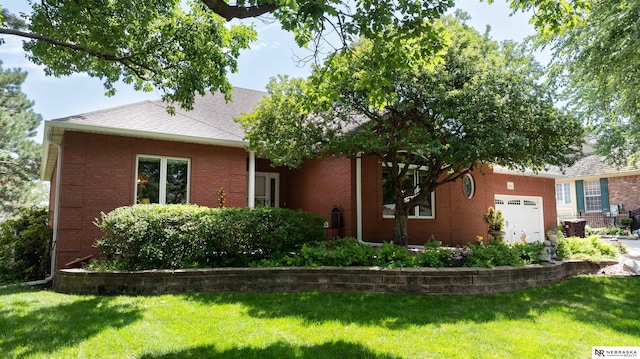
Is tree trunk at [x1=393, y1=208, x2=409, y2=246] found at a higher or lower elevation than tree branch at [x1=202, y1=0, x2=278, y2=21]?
lower

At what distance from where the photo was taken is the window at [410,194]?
448 inches

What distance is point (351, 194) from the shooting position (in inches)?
428

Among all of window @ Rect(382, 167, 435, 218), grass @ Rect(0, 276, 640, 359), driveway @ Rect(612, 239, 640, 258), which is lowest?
grass @ Rect(0, 276, 640, 359)

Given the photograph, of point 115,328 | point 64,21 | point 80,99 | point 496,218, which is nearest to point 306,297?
point 115,328

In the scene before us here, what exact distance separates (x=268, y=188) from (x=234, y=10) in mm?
9127

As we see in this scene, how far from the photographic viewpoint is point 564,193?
25656mm

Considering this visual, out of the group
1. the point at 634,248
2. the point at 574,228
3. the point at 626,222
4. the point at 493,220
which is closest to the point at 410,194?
the point at 493,220

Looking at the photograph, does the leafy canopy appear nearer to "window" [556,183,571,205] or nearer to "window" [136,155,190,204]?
"window" [136,155,190,204]

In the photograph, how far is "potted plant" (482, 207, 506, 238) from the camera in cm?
1338

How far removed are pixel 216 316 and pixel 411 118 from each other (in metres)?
6.44

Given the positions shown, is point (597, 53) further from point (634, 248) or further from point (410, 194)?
point (634, 248)

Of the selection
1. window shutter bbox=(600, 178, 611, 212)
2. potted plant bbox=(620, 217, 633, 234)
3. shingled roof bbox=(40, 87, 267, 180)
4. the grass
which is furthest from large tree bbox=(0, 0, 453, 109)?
window shutter bbox=(600, 178, 611, 212)

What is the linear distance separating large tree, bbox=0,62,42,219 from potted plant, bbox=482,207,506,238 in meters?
24.2

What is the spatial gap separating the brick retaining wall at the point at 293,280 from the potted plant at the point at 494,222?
7.09m
